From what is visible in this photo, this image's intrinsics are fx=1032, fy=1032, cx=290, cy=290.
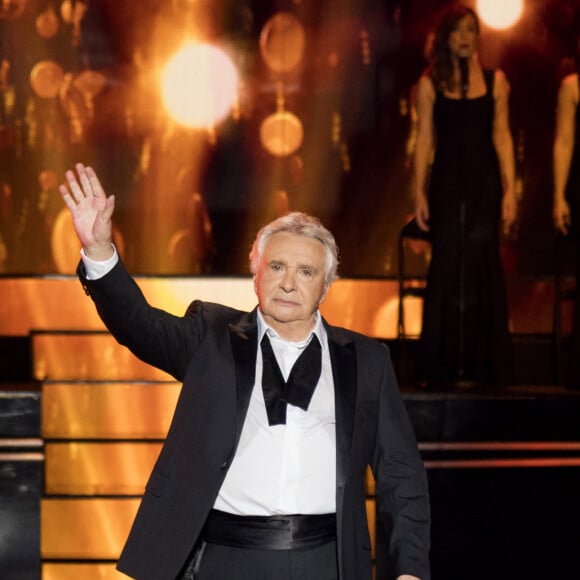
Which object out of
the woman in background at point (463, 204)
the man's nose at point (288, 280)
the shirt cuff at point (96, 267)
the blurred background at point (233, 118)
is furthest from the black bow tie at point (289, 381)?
the blurred background at point (233, 118)

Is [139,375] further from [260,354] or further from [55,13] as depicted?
[55,13]

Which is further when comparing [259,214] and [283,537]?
[259,214]

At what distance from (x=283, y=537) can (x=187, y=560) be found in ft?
0.65

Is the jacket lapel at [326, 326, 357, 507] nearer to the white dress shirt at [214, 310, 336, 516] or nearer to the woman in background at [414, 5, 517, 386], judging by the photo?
the white dress shirt at [214, 310, 336, 516]

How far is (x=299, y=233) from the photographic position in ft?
7.16

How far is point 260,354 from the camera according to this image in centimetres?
217

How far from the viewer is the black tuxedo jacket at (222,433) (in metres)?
2.04

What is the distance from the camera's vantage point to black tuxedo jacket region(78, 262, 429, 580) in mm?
→ 2037

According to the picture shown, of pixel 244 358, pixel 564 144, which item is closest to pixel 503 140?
pixel 564 144

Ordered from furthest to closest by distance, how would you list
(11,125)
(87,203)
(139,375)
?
(11,125), (139,375), (87,203)

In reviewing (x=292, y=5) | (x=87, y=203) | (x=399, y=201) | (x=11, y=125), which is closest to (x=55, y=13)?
(x=11, y=125)

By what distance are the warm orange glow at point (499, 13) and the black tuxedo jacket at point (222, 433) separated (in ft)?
18.2

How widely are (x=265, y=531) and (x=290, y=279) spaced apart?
512 millimetres

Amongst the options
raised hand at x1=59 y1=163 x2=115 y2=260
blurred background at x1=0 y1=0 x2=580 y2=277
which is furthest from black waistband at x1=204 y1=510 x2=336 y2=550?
blurred background at x1=0 y1=0 x2=580 y2=277
